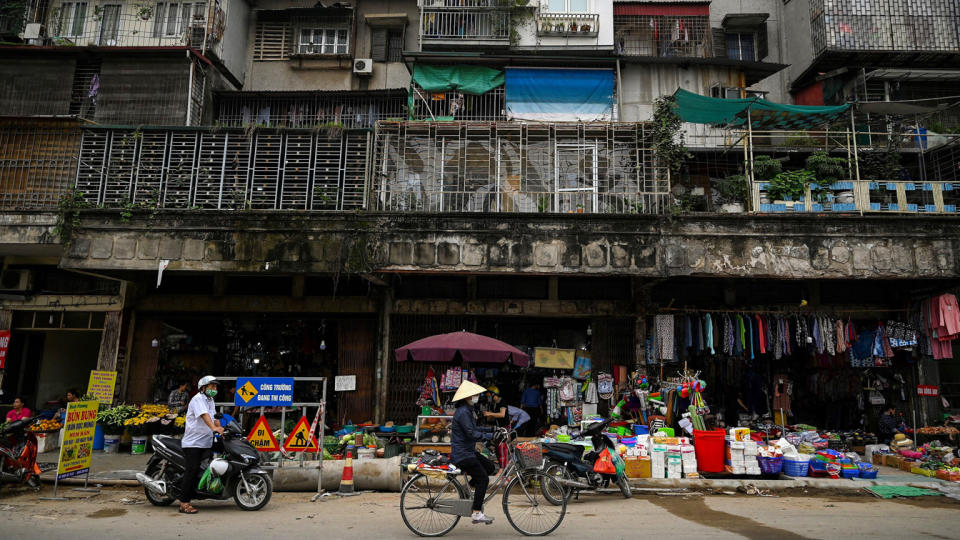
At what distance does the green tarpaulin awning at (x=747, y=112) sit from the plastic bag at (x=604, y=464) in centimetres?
779

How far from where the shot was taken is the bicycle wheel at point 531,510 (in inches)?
248

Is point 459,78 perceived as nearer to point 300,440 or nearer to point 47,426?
point 300,440

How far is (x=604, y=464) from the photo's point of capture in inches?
332

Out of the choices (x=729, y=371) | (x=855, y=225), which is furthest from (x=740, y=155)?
(x=729, y=371)

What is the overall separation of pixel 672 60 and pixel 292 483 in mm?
14440

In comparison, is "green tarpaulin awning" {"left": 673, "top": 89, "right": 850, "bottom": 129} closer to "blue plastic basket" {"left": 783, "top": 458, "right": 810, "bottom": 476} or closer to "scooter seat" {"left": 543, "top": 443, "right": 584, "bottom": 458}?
"blue plastic basket" {"left": 783, "top": 458, "right": 810, "bottom": 476}

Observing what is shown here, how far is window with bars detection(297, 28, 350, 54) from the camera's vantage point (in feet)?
56.0

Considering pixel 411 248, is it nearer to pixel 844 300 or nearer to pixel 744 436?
pixel 744 436

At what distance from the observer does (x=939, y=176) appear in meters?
14.8

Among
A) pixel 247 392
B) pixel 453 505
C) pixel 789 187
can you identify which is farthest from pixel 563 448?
pixel 789 187

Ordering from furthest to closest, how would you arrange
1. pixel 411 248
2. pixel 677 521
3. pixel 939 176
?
pixel 939 176 < pixel 411 248 < pixel 677 521

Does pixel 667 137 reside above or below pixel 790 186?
above

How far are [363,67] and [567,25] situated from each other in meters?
6.16

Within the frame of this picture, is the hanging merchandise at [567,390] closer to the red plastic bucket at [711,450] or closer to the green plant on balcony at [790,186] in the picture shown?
the red plastic bucket at [711,450]
